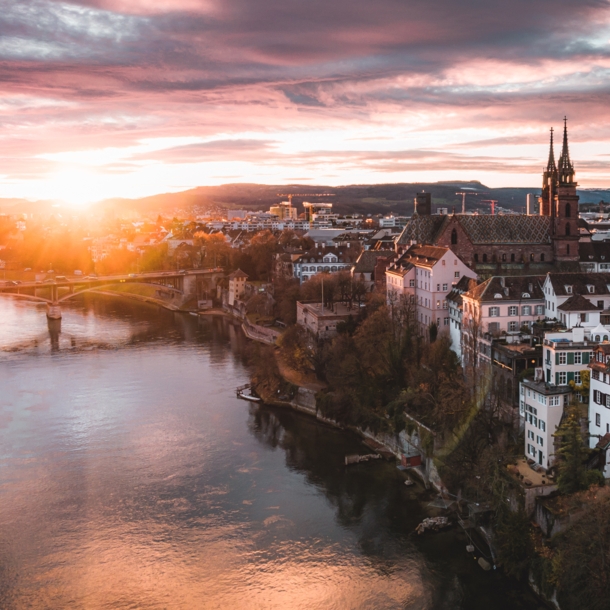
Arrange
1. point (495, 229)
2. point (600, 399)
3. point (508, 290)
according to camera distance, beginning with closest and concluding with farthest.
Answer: point (600, 399) → point (508, 290) → point (495, 229)

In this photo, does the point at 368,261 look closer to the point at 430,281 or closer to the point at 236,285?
the point at 430,281

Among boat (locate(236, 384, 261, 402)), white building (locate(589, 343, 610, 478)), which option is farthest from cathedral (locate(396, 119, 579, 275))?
white building (locate(589, 343, 610, 478))

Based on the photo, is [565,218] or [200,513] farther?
[565,218]

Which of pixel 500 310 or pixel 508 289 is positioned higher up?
pixel 508 289

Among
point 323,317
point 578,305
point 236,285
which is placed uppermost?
point 578,305

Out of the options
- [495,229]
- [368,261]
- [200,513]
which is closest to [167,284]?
[368,261]

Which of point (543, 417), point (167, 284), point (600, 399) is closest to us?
point (600, 399)

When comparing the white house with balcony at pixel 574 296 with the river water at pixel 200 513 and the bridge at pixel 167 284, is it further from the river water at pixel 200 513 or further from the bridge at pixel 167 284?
the bridge at pixel 167 284
